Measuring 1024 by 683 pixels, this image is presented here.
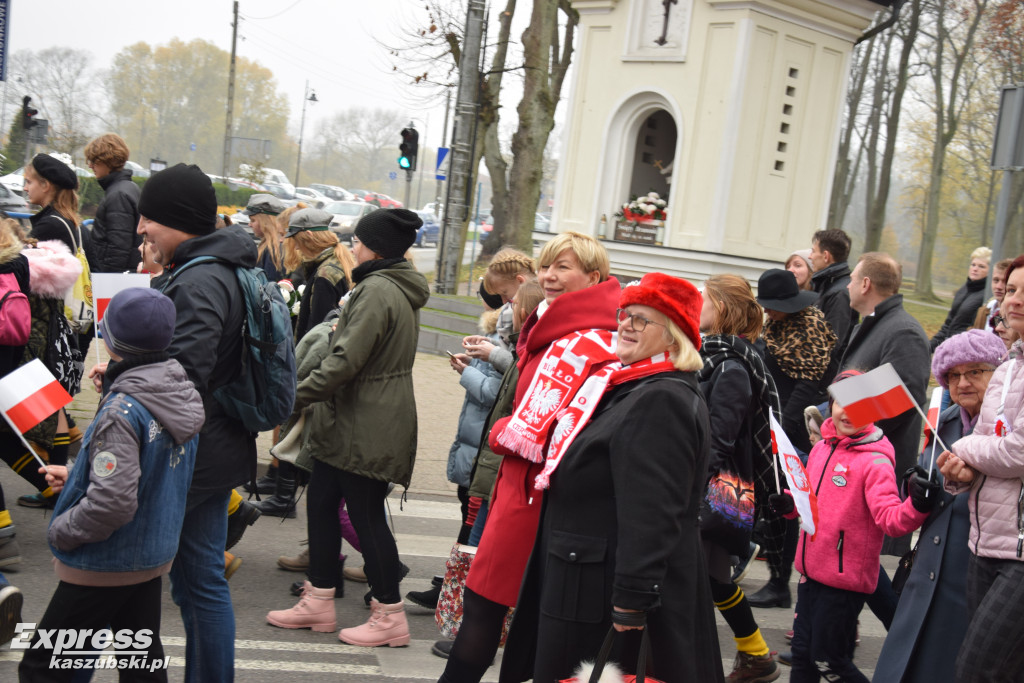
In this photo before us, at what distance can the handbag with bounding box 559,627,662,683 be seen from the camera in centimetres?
268

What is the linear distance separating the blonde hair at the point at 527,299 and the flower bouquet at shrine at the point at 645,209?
387 inches

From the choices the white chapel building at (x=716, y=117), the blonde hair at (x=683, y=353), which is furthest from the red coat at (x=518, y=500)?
the white chapel building at (x=716, y=117)

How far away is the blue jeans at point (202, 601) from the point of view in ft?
11.5

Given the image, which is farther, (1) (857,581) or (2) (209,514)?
(1) (857,581)

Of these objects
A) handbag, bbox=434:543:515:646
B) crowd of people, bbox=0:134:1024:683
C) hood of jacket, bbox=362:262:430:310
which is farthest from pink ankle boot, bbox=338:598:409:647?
hood of jacket, bbox=362:262:430:310

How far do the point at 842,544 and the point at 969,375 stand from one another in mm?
937

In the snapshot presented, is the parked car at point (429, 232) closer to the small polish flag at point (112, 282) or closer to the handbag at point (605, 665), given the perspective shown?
the small polish flag at point (112, 282)

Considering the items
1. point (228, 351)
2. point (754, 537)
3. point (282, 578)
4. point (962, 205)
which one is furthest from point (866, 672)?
point (962, 205)

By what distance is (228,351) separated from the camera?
3607 mm

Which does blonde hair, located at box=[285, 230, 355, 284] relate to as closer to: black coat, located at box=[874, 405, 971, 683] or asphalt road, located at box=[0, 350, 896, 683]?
Result: asphalt road, located at box=[0, 350, 896, 683]

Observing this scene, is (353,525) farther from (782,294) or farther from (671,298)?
(782,294)

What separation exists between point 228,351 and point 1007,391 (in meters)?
2.70

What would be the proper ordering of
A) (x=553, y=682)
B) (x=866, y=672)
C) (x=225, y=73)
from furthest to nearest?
(x=225, y=73) → (x=866, y=672) → (x=553, y=682)

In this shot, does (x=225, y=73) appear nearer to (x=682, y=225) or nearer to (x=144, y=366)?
(x=682, y=225)
